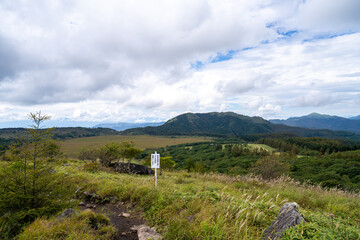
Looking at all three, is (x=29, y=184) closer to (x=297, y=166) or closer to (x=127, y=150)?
(x=127, y=150)

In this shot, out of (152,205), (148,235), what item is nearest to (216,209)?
(148,235)

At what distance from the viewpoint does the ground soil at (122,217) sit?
5.24 meters

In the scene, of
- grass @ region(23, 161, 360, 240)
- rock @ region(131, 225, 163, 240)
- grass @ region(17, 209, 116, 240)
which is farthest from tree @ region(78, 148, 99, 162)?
rock @ region(131, 225, 163, 240)

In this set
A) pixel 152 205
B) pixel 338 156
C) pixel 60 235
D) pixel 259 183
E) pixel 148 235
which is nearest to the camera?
pixel 60 235

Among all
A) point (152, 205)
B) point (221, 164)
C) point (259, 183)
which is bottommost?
point (221, 164)

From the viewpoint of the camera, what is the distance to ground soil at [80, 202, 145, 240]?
5.24 meters

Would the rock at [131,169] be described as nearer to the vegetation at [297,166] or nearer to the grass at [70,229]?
the grass at [70,229]

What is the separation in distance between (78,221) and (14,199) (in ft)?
6.77

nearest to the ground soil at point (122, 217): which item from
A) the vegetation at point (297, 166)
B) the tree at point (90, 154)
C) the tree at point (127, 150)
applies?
the vegetation at point (297, 166)

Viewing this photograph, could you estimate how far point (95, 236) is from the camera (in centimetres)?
464

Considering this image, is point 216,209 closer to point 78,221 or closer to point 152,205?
point 152,205

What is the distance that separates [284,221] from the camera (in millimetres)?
4309

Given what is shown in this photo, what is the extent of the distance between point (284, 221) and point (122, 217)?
523 cm

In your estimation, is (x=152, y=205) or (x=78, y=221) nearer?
(x=78, y=221)
